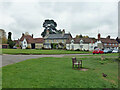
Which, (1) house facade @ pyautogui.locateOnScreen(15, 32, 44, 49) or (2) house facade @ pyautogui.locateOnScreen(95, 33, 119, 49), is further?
(1) house facade @ pyautogui.locateOnScreen(15, 32, 44, 49)

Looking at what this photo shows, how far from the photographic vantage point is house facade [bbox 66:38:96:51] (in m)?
55.9

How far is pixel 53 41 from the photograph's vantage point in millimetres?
66438

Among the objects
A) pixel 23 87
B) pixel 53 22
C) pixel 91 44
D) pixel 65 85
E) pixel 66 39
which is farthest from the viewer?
pixel 53 22

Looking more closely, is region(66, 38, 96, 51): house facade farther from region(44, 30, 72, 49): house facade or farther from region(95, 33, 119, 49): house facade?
region(44, 30, 72, 49): house facade

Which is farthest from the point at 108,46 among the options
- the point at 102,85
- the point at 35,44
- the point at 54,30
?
the point at 102,85

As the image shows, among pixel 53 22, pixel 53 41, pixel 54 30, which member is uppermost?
pixel 53 22

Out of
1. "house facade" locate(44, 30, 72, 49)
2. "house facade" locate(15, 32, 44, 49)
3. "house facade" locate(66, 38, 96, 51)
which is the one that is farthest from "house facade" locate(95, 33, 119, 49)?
"house facade" locate(15, 32, 44, 49)

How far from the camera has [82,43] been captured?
5803 centimetres

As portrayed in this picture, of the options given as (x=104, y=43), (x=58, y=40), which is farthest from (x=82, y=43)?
(x=58, y=40)

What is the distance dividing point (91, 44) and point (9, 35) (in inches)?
2085

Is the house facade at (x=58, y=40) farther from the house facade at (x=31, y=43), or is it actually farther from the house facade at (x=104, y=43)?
the house facade at (x=104, y=43)

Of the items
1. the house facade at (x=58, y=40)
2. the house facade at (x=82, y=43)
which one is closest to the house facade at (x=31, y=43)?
the house facade at (x=58, y=40)

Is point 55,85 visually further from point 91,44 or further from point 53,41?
point 53,41

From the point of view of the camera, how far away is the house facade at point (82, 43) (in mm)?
55938
